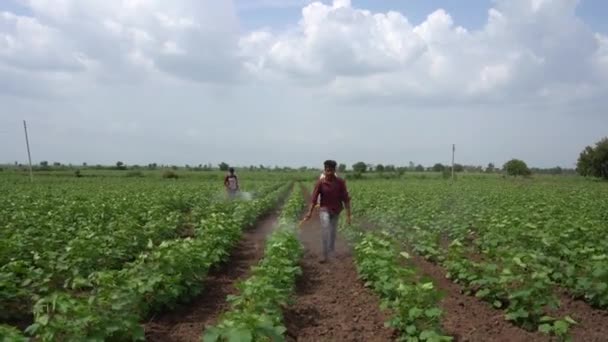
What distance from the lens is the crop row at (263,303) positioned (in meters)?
3.55

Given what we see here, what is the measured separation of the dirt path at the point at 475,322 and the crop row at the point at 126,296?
3.26 m

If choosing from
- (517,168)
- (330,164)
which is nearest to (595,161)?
(517,168)

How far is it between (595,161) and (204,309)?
222 feet

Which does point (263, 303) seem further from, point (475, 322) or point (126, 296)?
point (475, 322)

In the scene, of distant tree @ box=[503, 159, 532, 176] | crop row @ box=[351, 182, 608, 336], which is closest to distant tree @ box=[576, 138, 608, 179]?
distant tree @ box=[503, 159, 532, 176]

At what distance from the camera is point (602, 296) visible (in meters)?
6.20

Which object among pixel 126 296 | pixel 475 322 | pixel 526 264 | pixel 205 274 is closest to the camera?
pixel 126 296

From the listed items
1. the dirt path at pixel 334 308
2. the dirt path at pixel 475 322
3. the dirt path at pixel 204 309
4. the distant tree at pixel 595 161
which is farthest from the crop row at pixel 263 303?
the distant tree at pixel 595 161

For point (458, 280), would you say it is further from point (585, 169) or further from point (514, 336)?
point (585, 169)

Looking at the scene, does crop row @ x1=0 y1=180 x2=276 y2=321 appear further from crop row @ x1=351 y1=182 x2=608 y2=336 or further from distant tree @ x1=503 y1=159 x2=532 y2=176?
distant tree @ x1=503 y1=159 x2=532 y2=176

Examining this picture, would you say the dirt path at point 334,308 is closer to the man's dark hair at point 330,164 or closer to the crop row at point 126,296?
the crop row at point 126,296

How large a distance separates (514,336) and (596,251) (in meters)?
3.24

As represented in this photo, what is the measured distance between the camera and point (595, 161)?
62.0 metres

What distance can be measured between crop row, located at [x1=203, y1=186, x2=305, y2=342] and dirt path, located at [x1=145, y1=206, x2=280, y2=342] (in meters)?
0.49
